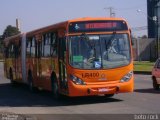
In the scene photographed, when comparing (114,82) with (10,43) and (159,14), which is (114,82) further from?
(159,14)

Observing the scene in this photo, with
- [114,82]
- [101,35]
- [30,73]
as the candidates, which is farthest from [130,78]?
[30,73]

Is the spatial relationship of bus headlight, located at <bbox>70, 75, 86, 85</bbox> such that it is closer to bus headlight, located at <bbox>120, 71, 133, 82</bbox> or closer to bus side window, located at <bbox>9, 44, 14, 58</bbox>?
bus headlight, located at <bbox>120, 71, 133, 82</bbox>

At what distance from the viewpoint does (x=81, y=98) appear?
64.4 feet

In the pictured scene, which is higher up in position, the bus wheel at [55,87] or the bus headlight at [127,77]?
the bus headlight at [127,77]

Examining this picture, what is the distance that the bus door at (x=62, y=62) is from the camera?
1744 centimetres

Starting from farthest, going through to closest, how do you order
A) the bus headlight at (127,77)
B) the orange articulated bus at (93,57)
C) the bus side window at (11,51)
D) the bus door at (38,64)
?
the bus side window at (11,51) → the bus door at (38,64) → the bus headlight at (127,77) → the orange articulated bus at (93,57)

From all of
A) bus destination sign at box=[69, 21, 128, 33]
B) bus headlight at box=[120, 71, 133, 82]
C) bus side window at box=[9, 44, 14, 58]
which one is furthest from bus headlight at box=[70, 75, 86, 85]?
bus side window at box=[9, 44, 14, 58]

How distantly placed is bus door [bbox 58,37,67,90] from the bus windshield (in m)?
0.42

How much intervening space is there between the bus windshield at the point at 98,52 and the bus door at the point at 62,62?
416 millimetres

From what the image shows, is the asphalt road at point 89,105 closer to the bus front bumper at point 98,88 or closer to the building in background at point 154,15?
the bus front bumper at point 98,88

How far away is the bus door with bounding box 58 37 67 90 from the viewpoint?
57.2 ft

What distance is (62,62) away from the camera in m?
17.7

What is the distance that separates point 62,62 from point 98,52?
51.8 inches

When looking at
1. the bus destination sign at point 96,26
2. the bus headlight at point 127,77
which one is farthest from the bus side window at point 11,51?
the bus headlight at point 127,77
